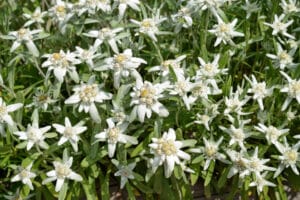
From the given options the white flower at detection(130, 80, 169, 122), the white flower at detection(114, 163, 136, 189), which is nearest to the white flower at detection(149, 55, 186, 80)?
the white flower at detection(130, 80, 169, 122)

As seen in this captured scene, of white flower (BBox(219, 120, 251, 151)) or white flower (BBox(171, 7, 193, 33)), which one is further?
white flower (BBox(171, 7, 193, 33))

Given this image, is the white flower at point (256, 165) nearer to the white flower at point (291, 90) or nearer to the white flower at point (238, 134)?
the white flower at point (238, 134)

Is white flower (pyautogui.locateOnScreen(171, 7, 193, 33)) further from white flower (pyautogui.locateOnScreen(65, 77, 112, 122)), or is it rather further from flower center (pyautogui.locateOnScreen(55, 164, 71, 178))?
flower center (pyautogui.locateOnScreen(55, 164, 71, 178))

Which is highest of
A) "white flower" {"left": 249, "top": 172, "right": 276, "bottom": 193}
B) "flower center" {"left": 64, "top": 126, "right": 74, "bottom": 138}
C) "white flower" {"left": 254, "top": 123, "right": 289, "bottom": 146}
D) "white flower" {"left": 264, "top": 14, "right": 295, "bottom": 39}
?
"white flower" {"left": 264, "top": 14, "right": 295, "bottom": 39}

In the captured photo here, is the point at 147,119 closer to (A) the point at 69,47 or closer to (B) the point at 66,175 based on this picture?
(B) the point at 66,175

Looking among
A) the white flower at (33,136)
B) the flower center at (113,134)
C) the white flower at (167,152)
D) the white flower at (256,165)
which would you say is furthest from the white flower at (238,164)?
the white flower at (33,136)

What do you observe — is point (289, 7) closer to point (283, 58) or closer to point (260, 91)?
point (283, 58)
